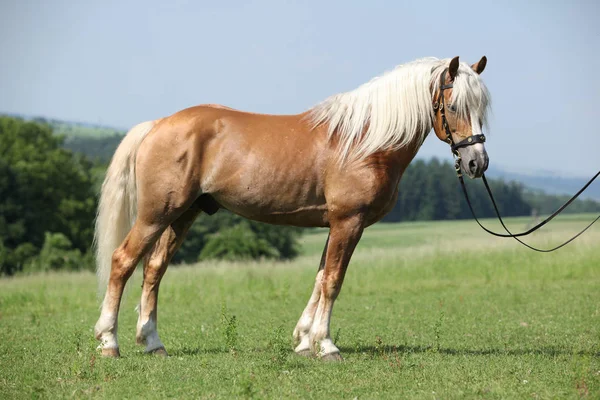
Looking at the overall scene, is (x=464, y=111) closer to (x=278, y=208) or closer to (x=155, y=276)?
(x=278, y=208)

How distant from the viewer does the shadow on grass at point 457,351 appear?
7.48m

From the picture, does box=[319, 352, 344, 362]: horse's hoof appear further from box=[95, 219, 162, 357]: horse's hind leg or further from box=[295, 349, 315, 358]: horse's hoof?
box=[95, 219, 162, 357]: horse's hind leg

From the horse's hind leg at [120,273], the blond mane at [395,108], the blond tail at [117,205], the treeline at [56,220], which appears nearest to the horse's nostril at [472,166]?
the blond mane at [395,108]

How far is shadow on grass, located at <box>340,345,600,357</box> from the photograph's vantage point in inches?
295

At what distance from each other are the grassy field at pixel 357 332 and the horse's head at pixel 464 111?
1953mm

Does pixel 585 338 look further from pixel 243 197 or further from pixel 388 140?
pixel 243 197

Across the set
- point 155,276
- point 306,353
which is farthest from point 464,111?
point 155,276

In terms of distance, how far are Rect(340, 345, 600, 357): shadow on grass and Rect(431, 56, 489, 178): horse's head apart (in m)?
1.99

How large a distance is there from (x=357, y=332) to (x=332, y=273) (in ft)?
9.40

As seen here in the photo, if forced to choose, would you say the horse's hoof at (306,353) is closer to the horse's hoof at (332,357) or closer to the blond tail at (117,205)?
the horse's hoof at (332,357)

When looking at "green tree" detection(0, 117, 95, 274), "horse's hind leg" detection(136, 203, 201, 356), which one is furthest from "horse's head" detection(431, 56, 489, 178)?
"green tree" detection(0, 117, 95, 274)

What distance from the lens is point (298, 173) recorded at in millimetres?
7160

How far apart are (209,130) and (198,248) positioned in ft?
144

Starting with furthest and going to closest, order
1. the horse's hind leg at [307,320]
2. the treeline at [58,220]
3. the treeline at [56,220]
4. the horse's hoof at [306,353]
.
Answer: the treeline at [56,220] → the treeline at [58,220] → the horse's hind leg at [307,320] → the horse's hoof at [306,353]
